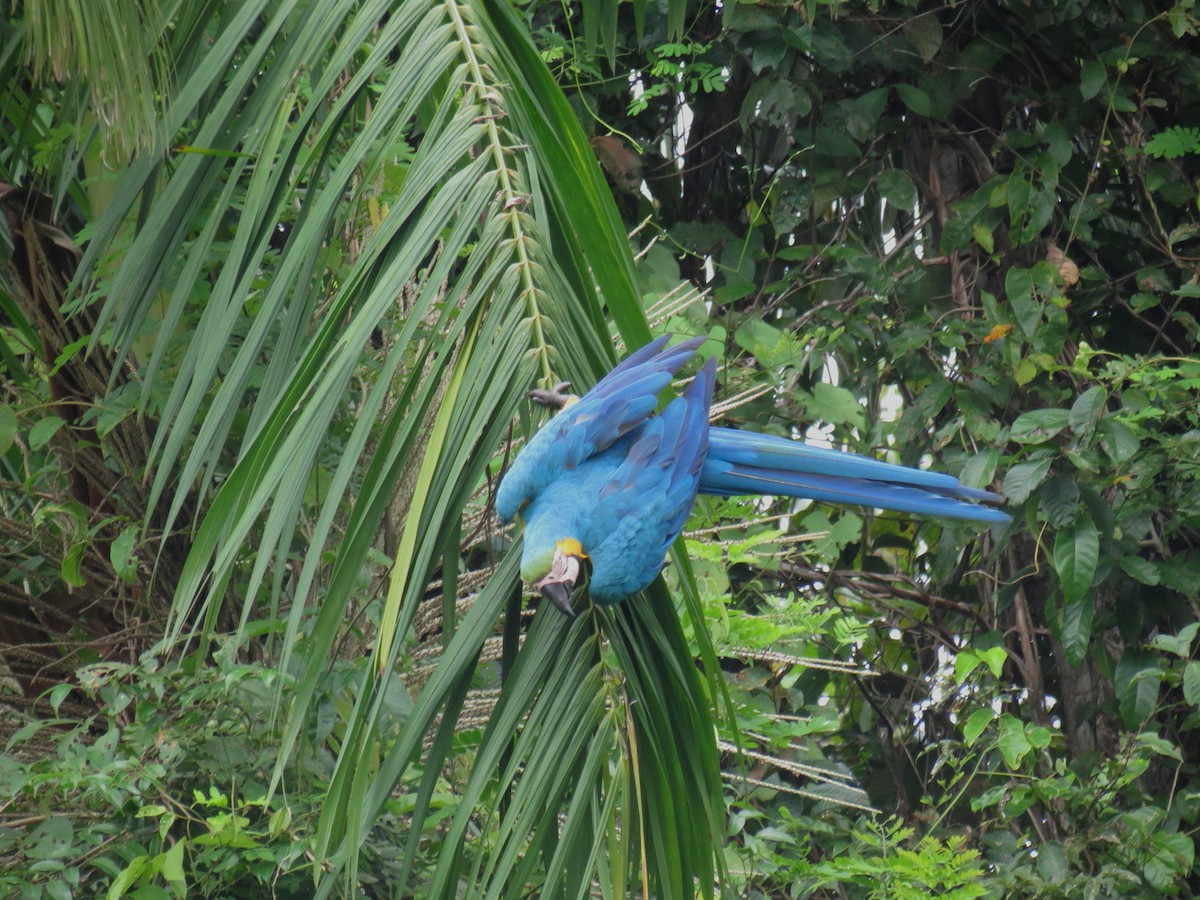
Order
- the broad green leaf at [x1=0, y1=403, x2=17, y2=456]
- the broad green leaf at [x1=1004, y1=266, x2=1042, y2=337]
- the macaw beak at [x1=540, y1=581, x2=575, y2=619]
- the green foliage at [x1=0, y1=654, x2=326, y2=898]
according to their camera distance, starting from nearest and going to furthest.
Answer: the macaw beak at [x1=540, y1=581, x2=575, y2=619] → the green foliage at [x1=0, y1=654, x2=326, y2=898] → the broad green leaf at [x1=0, y1=403, x2=17, y2=456] → the broad green leaf at [x1=1004, y1=266, x2=1042, y2=337]

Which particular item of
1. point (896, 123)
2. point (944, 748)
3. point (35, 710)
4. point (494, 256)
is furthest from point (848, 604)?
point (494, 256)

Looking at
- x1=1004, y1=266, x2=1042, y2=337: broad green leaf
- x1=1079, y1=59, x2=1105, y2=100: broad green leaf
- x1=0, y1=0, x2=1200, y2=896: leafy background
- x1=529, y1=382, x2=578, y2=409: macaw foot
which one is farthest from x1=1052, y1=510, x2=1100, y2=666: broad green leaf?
x1=529, y1=382, x2=578, y2=409: macaw foot

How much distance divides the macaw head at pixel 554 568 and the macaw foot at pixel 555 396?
8.6 inches

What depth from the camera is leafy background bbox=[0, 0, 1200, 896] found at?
1.69 m

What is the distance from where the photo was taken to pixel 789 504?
4.24m

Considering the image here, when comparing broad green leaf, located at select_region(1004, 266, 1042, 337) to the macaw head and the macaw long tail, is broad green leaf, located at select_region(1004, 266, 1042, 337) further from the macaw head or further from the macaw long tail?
the macaw head

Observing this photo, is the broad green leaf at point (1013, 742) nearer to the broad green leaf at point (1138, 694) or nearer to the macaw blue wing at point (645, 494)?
the broad green leaf at point (1138, 694)

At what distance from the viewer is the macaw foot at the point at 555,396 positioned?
6.21 ft

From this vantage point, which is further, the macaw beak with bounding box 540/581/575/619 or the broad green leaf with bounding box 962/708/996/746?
the broad green leaf with bounding box 962/708/996/746

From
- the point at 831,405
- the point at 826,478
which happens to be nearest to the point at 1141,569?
the point at 831,405

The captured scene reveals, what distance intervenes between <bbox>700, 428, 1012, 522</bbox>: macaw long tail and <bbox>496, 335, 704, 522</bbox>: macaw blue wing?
0.22 meters

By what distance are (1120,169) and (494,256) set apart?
3050 mm

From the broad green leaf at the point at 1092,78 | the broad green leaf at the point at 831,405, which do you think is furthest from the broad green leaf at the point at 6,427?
the broad green leaf at the point at 1092,78

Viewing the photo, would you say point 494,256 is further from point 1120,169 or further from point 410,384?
point 1120,169
